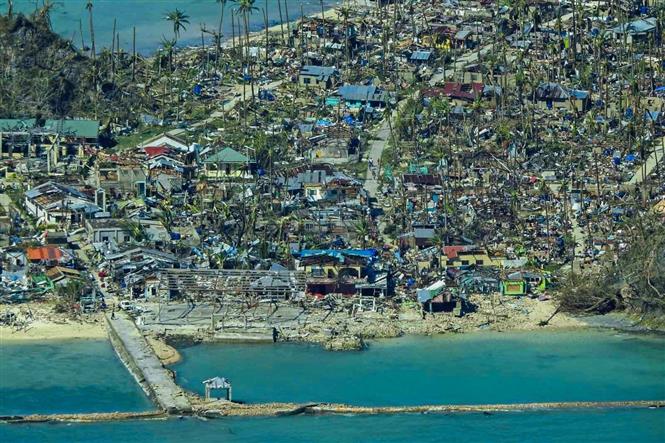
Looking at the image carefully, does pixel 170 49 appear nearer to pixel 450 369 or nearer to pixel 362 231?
pixel 362 231

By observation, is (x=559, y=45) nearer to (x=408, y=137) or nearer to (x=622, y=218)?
(x=408, y=137)

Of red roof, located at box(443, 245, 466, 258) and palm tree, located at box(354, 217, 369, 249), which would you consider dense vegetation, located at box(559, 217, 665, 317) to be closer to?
red roof, located at box(443, 245, 466, 258)

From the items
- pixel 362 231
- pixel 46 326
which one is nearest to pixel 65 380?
pixel 46 326

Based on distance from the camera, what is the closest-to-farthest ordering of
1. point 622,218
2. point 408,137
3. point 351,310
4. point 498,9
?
1. point 351,310
2. point 622,218
3. point 408,137
4. point 498,9

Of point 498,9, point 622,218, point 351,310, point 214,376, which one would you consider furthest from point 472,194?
point 498,9

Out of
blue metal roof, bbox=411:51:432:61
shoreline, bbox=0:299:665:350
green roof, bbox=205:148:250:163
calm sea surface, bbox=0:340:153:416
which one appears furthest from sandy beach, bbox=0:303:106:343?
blue metal roof, bbox=411:51:432:61

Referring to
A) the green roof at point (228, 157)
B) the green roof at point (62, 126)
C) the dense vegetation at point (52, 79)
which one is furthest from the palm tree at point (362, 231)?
the dense vegetation at point (52, 79)
